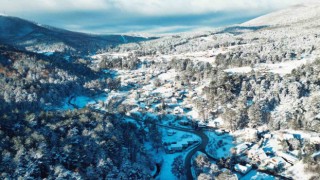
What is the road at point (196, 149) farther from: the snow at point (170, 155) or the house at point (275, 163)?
the snow at point (170, 155)

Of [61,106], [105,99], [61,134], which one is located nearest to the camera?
[61,134]

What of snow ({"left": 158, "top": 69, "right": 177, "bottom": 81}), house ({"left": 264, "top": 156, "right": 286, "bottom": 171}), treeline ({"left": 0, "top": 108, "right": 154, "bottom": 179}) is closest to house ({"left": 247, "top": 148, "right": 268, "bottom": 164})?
house ({"left": 264, "top": 156, "right": 286, "bottom": 171})

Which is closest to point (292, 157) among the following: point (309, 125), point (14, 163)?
point (309, 125)

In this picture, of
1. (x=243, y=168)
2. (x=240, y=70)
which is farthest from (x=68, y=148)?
(x=240, y=70)

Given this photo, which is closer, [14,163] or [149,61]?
[14,163]

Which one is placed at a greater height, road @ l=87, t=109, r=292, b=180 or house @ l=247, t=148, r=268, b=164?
house @ l=247, t=148, r=268, b=164

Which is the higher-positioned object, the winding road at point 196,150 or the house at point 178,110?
the house at point 178,110

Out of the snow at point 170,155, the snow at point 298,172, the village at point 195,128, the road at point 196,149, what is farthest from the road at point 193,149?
the snow at point 298,172

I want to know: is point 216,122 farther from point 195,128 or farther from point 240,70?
point 240,70

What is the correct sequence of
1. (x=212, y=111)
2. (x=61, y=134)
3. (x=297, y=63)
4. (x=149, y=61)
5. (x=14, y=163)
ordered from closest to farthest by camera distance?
(x=14, y=163), (x=61, y=134), (x=212, y=111), (x=297, y=63), (x=149, y=61)

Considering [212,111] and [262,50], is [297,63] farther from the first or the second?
[212,111]

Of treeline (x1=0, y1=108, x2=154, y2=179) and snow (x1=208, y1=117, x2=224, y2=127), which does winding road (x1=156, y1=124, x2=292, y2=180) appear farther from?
treeline (x1=0, y1=108, x2=154, y2=179)
